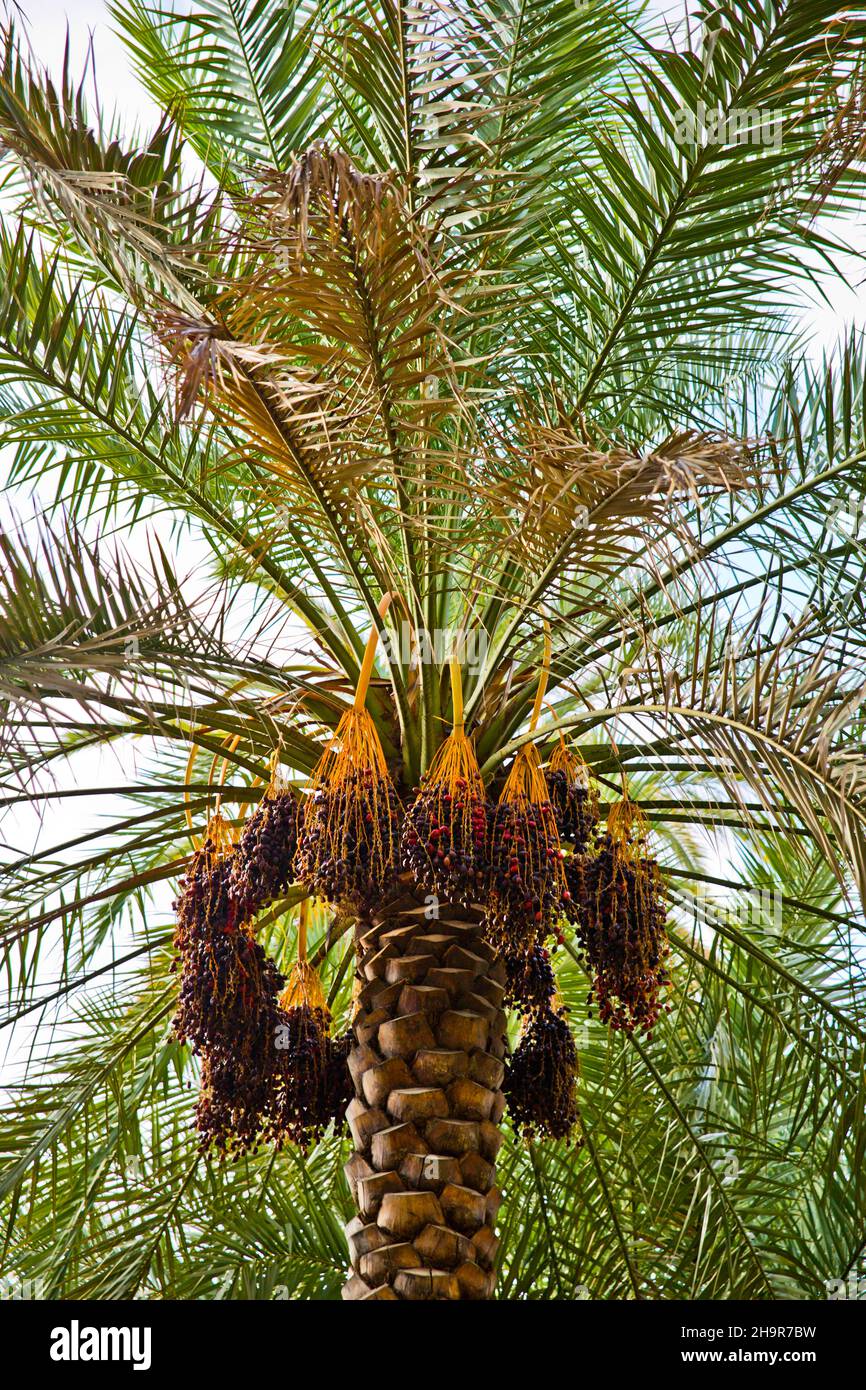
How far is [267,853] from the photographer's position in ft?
12.2

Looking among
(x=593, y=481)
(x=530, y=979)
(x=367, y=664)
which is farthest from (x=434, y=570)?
(x=530, y=979)

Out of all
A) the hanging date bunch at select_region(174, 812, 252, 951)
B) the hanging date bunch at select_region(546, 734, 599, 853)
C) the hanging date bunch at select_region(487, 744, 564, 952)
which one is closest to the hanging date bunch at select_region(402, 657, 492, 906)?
the hanging date bunch at select_region(487, 744, 564, 952)

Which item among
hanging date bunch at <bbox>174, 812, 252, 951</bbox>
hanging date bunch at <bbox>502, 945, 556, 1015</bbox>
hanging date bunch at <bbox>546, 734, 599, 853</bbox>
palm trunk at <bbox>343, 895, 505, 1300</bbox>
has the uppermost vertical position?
hanging date bunch at <bbox>546, 734, 599, 853</bbox>

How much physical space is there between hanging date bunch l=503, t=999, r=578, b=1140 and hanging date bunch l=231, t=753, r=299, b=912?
3.36 feet

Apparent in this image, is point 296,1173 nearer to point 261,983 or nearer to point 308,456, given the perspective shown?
point 261,983

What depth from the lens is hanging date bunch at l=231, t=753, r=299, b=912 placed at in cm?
372

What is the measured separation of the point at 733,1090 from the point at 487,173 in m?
4.25

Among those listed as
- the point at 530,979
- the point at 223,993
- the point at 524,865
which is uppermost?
the point at 524,865

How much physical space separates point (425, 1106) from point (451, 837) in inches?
32.1

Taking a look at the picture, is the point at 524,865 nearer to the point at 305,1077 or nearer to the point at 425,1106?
the point at 425,1106

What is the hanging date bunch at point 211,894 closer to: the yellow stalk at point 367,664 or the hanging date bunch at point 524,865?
the yellow stalk at point 367,664

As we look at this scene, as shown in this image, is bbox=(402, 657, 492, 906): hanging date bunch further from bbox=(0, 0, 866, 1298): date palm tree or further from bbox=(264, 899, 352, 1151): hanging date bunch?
bbox=(264, 899, 352, 1151): hanging date bunch

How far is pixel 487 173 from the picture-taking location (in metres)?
3.33

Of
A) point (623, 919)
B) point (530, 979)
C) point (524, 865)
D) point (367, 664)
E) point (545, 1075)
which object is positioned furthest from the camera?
point (545, 1075)
